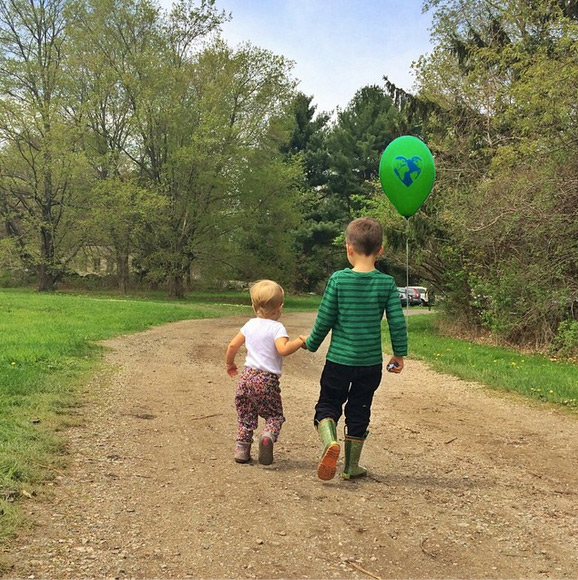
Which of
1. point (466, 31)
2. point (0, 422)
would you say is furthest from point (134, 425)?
point (466, 31)

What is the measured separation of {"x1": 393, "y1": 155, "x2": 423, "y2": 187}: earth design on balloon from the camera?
31.6ft

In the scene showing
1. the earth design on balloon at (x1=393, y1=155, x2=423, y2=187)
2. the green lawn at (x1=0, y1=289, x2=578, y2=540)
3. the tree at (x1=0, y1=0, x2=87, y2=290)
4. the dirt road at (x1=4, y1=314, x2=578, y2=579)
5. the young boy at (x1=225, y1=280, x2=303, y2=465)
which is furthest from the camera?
the tree at (x1=0, y1=0, x2=87, y2=290)

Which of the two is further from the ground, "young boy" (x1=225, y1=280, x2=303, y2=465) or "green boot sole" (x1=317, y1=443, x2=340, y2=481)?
"young boy" (x1=225, y1=280, x2=303, y2=465)

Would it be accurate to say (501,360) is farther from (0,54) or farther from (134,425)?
(0,54)

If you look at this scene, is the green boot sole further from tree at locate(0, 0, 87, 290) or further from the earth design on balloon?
tree at locate(0, 0, 87, 290)

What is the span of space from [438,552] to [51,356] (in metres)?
7.01

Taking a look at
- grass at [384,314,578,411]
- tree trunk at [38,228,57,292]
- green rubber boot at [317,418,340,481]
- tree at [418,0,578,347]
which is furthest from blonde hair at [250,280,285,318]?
tree trunk at [38,228,57,292]

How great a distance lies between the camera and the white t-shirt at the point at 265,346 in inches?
168

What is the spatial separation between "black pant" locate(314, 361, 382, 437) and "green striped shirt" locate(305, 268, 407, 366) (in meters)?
0.06

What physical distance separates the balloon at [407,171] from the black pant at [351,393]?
6.37m

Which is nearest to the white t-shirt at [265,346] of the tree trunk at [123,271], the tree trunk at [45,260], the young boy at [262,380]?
the young boy at [262,380]

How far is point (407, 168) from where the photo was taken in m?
9.66

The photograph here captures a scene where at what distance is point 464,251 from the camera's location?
15461 millimetres

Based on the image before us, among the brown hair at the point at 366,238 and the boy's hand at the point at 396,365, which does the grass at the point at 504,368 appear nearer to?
the boy's hand at the point at 396,365
